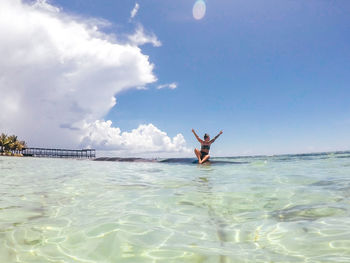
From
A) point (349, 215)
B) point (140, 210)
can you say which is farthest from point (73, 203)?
point (349, 215)

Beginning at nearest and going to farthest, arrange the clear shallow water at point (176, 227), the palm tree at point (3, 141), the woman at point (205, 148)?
the clear shallow water at point (176, 227)
the woman at point (205, 148)
the palm tree at point (3, 141)

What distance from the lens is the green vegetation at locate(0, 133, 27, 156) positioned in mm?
54703

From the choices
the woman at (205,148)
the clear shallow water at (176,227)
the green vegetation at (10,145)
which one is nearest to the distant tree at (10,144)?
the green vegetation at (10,145)

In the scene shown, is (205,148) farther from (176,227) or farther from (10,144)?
(10,144)

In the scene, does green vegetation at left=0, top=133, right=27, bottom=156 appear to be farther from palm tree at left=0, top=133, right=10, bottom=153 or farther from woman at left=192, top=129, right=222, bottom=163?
woman at left=192, top=129, right=222, bottom=163

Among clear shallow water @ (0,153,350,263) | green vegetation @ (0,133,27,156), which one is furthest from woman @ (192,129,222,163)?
green vegetation @ (0,133,27,156)

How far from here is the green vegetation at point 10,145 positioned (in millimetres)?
54703

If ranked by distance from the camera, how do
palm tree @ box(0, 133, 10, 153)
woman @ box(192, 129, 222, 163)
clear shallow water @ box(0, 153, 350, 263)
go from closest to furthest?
clear shallow water @ box(0, 153, 350, 263) → woman @ box(192, 129, 222, 163) → palm tree @ box(0, 133, 10, 153)

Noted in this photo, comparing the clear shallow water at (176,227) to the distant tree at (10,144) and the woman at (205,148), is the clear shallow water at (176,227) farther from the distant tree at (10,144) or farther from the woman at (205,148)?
the distant tree at (10,144)

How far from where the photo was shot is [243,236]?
268 centimetres

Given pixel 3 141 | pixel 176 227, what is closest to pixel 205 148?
pixel 176 227

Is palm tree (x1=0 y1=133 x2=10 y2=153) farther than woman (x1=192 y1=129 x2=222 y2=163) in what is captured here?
Yes

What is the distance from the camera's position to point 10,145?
5650 cm

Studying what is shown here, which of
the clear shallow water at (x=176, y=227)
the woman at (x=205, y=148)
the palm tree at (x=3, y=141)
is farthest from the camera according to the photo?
the palm tree at (x=3, y=141)
